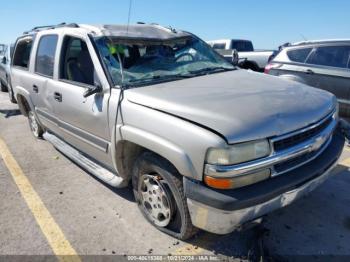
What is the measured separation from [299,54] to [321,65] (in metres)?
0.53

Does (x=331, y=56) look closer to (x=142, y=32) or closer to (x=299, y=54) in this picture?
(x=299, y=54)

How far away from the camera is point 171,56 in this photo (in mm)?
3854

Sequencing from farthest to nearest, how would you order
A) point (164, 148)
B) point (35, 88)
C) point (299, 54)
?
1. point (299, 54)
2. point (35, 88)
3. point (164, 148)

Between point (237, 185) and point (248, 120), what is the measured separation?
475 millimetres

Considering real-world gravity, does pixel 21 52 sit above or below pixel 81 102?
below

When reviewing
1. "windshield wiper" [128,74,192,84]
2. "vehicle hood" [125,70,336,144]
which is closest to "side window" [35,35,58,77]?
"windshield wiper" [128,74,192,84]

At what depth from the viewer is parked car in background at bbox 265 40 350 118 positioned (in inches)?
244

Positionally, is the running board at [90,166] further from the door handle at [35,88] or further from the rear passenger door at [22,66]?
the rear passenger door at [22,66]

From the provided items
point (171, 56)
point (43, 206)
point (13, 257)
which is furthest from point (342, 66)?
point (13, 257)

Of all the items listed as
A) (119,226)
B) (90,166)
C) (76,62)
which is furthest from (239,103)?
(76,62)

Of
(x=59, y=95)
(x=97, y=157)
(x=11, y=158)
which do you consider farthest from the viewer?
(x=11, y=158)

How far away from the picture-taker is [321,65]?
6.48 metres

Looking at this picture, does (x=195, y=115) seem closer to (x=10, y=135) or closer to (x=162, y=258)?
(x=162, y=258)

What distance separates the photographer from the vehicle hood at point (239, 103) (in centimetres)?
241
